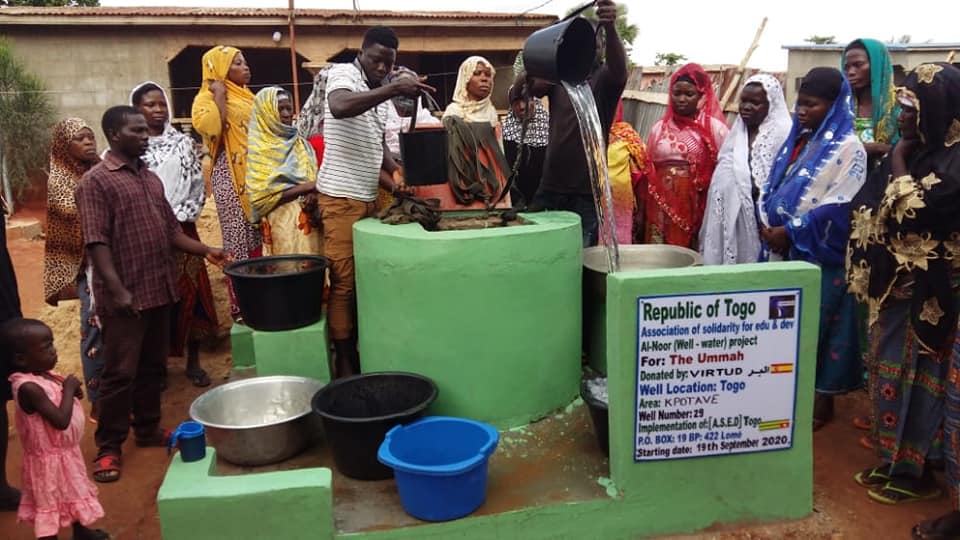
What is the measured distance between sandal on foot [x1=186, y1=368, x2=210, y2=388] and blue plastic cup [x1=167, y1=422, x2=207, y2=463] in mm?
2100

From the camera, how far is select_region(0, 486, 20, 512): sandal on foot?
3.20 metres

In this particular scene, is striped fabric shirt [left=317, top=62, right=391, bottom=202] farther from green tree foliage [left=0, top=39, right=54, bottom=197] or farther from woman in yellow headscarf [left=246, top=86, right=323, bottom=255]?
green tree foliage [left=0, top=39, right=54, bottom=197]

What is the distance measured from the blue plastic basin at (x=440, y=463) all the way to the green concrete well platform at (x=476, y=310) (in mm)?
366

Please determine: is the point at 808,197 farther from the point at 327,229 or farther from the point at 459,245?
the point at 327,229

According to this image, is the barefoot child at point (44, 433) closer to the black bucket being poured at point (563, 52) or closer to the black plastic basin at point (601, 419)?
the black plastic basin at point (601, 419)

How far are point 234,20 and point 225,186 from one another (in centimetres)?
753

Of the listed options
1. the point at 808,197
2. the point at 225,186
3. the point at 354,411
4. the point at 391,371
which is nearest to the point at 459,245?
the point at 391,371

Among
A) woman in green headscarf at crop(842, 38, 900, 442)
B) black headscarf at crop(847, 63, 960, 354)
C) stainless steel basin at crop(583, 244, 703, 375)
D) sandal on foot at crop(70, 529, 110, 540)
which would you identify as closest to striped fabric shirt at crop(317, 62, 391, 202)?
stainless steel basin at crop(583, 244, 703, 375)

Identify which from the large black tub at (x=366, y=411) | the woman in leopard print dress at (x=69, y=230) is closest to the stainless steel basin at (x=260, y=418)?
the large black tub at (x=366, y=411)

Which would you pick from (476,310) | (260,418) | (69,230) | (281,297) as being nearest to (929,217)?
(476,310)

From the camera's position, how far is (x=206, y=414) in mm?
3307

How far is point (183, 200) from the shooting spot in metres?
4.48

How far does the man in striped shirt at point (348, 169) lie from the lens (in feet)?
11.6

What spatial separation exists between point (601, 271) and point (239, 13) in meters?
9.49
